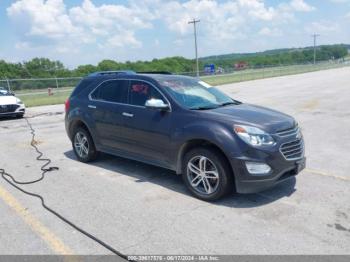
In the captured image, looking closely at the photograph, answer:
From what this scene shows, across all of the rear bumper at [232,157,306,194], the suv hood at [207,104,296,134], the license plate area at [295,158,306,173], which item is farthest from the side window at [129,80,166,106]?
the license plate area at [295,158,306,173]

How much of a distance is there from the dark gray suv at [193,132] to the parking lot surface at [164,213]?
0.36 metres

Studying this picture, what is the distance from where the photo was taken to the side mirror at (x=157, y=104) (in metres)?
5.52

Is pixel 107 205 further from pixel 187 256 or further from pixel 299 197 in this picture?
pixel 299 197

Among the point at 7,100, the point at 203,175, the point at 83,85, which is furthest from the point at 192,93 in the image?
the point at 7,100

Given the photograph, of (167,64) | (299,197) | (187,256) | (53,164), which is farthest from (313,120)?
(167,64)

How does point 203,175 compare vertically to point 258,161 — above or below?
below

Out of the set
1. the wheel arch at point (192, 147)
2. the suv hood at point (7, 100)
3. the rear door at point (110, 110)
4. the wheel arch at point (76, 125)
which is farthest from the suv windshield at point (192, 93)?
the suv hood at point (7, 100)

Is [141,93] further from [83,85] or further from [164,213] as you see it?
[164,213]

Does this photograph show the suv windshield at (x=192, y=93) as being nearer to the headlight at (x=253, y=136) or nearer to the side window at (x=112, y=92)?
the side window at (x=112, y=92)

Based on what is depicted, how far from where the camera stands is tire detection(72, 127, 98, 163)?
7.24 m

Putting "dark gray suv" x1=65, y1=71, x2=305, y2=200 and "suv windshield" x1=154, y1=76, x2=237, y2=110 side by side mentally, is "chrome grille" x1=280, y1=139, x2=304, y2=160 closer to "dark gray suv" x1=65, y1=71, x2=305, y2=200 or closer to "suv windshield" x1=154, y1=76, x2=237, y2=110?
"dark gray suv" x1=65, y1=71, x2=305, y2=200

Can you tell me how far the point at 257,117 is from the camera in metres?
5.22

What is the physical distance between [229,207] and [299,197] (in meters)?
1.04

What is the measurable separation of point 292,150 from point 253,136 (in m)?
0.67
